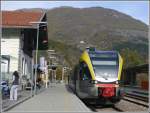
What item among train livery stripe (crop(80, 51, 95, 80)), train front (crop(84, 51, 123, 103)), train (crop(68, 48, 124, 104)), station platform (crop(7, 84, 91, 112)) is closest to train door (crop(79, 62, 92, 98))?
train (crop(68, 48, 124, 104))

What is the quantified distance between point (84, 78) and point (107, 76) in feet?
5.88

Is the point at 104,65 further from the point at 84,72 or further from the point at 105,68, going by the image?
the point at 84,72

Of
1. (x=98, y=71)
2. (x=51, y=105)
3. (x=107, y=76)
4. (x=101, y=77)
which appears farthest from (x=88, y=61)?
(x=51, y=105)

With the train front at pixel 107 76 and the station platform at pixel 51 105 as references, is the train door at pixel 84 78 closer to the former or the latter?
the train front at pixel 107 76

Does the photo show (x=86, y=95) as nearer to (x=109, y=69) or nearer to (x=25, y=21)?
(x=109, y=69)

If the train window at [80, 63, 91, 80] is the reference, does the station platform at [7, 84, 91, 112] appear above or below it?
below

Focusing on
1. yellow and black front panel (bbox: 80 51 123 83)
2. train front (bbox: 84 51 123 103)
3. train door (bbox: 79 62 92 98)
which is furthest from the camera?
train door (bbox: 79 62 92 98)

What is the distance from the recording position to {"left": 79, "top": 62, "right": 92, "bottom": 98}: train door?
960 inches

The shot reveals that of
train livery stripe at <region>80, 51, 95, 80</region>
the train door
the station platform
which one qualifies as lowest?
the station platform

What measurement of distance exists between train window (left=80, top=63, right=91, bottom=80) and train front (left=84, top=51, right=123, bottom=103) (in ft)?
1.39

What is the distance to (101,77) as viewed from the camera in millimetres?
23750

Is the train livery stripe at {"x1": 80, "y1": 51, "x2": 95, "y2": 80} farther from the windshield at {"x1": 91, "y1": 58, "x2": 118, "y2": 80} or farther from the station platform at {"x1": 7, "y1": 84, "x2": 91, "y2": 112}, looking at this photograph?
the station platform at {"x1": 7, "y1": 84, "x2": 91, "y2": 112}

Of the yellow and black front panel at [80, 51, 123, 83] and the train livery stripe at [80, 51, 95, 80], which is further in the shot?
the train livery stripe at [80, 51, 95, 80]

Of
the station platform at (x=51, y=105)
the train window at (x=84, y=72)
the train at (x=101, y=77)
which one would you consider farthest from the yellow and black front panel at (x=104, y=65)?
the station platform at (x=51, y=105)
